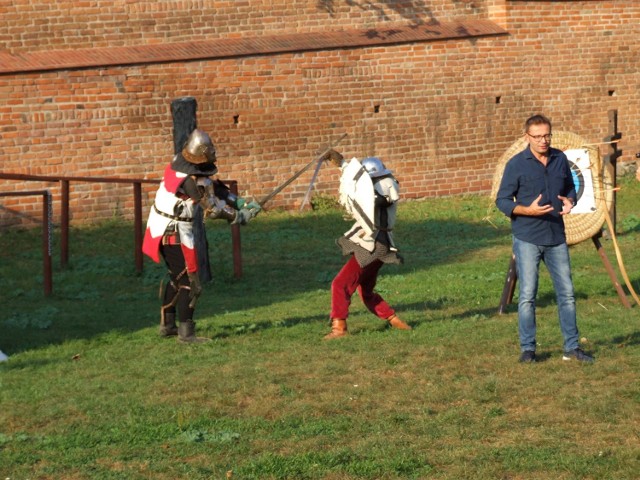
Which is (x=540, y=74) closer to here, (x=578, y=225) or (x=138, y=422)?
(x=578, y=225)

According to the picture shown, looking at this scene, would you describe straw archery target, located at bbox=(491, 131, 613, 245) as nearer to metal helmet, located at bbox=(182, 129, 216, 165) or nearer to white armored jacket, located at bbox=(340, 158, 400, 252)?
white armored jacket, located at bbox=(340, 158, 400, 252)

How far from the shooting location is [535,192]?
360 inches

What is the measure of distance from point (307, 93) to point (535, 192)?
1230 centimetres

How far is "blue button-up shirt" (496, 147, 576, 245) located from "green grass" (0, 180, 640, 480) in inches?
38.3

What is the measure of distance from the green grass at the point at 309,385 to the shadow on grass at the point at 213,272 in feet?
0.19

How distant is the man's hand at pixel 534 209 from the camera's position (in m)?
8.91

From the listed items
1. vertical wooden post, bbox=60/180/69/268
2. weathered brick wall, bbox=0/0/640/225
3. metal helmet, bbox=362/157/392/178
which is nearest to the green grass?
vertical wooden post, bbox=60/180/69/268

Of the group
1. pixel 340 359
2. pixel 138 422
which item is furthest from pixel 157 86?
pixel 138 422

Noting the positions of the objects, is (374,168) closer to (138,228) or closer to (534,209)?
(534,209)

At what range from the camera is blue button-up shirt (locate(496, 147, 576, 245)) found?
9.13m

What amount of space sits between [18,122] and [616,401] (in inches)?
503

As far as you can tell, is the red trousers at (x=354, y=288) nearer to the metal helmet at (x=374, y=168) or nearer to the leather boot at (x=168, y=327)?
the metal helmet at (x=374, y=168)

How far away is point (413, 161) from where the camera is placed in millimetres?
22188

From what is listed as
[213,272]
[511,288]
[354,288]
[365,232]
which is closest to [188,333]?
[354,288]
